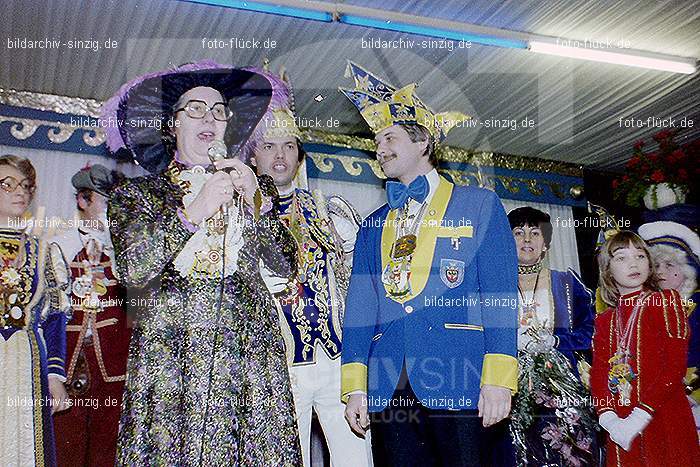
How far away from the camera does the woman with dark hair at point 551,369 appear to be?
3855 mm

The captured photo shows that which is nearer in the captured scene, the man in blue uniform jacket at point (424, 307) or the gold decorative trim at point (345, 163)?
the man in blue uniform jacket at point (424, 307)

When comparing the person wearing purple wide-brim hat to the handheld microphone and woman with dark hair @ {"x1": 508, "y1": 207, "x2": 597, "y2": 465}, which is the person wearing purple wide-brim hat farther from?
woman with dark hair @ {"x1": 508, "y1": 207, "x2": 597, "y2": 465}

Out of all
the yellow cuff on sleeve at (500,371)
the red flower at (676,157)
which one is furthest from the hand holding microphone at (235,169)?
the red flower at (676,157)

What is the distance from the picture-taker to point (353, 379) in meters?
3.03

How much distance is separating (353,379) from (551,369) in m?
1.40

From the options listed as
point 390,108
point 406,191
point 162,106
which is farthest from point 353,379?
point 162,106

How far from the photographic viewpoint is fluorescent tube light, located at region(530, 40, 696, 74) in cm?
399

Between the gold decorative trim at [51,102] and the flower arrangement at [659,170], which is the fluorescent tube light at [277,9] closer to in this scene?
the gold decorative trim at [51,102]

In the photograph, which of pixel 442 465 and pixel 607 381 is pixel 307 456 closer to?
pixel 442 465

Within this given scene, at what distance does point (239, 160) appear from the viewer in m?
3.29

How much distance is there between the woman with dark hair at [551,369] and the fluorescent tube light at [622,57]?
1067 millimetres

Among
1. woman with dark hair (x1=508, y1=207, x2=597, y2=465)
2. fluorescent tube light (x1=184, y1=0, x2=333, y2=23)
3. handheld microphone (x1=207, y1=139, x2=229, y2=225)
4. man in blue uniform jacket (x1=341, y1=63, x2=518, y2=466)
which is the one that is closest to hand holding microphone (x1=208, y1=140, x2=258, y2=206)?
handheld microphone (x1=207, y1=139, x2=229, y2=225)

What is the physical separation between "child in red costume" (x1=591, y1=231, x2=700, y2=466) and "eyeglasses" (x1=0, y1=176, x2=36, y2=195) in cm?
296

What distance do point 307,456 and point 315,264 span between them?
898mm
